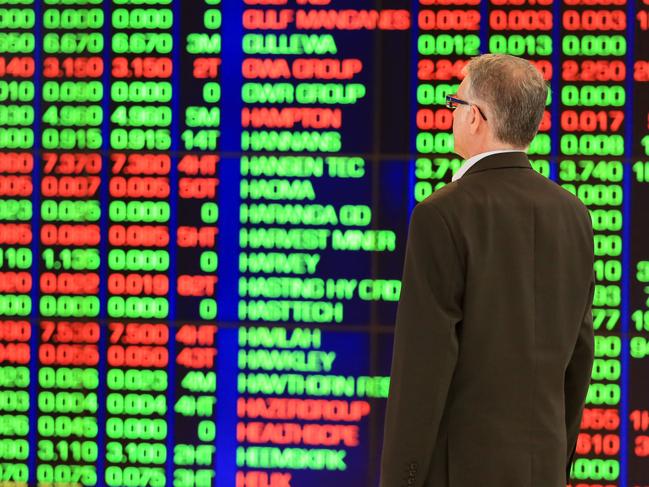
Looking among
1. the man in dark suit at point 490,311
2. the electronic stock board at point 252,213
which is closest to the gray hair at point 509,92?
the man in dark suit at point 490,311

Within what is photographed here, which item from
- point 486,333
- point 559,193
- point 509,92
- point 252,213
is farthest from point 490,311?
point 252,213

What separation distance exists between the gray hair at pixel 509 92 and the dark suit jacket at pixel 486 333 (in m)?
0.06

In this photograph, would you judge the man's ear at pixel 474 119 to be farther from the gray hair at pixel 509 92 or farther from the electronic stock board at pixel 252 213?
the electronic stock board at pixel 252 213

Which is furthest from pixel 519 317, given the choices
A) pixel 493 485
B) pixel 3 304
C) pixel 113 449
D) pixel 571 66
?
pixel 3 304

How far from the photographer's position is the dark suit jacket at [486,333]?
1.47m

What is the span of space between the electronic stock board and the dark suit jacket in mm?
1483

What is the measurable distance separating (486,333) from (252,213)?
5.58 ft

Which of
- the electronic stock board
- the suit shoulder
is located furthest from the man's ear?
the electronic stock board

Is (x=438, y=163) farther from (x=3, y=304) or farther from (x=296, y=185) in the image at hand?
(x=3, y=304)

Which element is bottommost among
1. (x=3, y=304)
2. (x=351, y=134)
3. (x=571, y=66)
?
(x=3, y=304)

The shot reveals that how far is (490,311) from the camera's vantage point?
4.91 feet

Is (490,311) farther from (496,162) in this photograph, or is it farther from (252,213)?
(252,213)

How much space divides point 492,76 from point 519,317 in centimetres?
49

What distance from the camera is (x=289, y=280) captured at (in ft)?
10.0
